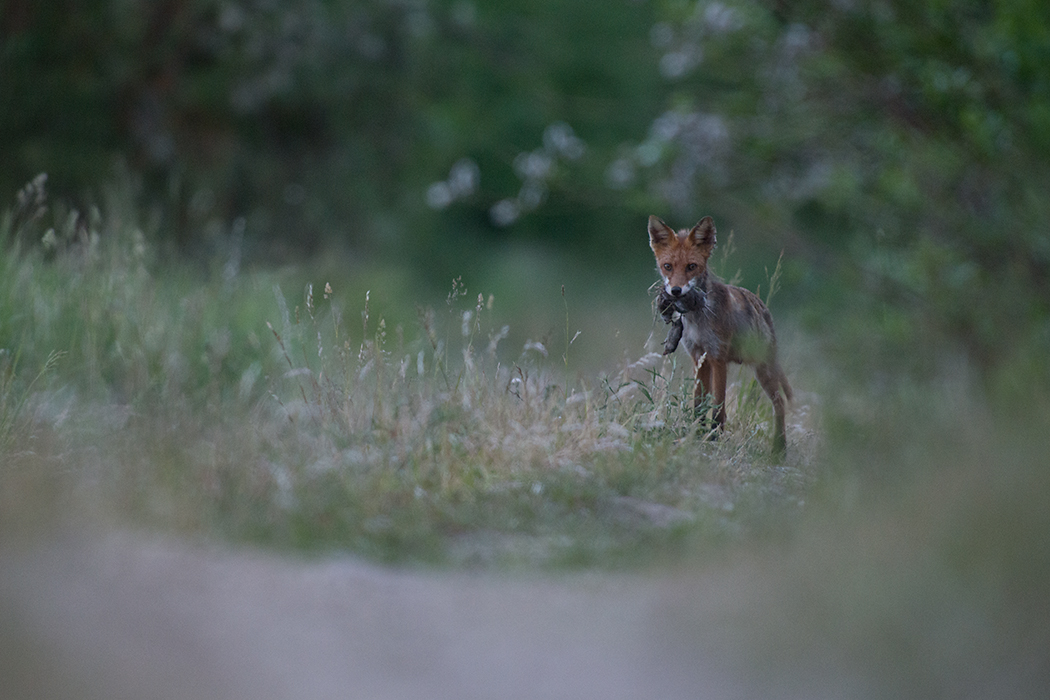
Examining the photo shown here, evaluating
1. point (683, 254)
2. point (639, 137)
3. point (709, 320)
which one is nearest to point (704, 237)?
point (683, 254)

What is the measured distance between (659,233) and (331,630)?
198 centimetres

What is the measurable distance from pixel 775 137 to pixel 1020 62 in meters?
1.97

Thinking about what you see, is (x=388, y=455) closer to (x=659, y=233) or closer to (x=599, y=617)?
(x=659, y=233)

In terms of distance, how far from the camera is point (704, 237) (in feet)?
12.6

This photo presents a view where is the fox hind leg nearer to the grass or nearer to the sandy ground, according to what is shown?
the grass

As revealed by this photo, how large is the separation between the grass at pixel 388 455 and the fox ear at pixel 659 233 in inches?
27.7

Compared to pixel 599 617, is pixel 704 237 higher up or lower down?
higher up

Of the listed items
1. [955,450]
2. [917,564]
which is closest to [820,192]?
[955,450]

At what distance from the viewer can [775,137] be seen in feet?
23.3

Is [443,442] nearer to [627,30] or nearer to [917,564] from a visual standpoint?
[917,564]

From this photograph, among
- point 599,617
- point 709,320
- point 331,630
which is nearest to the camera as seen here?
point 331,630

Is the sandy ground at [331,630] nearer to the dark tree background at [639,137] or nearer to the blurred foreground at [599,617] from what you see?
the blurred foreground at [599,617]

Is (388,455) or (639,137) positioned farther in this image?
(639,137)

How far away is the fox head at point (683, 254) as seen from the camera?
382 centimetres
